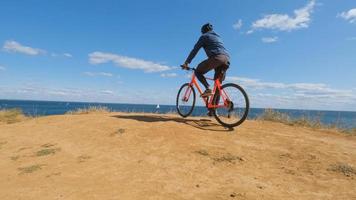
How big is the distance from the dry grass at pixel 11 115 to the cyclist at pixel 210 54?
9.25 meters

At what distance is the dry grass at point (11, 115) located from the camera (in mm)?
13695

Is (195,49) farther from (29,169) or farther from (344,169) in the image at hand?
(29,169)

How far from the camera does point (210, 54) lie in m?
7.84

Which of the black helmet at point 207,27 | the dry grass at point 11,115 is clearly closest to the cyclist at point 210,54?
the black helmet at point 207,27

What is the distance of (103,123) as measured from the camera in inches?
328

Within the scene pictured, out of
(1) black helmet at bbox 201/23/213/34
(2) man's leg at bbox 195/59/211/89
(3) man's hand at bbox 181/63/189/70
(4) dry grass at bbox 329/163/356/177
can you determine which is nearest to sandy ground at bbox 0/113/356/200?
(4) dry grass at bbox 329/163/356/177

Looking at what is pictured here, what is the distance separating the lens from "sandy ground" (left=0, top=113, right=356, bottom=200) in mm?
4480

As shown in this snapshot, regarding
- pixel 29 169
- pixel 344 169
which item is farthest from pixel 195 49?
pixel 29 169

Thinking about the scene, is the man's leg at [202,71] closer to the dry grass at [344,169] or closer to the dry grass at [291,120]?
the dry grass at [291,120]

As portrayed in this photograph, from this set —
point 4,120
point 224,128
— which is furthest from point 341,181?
point 4,120

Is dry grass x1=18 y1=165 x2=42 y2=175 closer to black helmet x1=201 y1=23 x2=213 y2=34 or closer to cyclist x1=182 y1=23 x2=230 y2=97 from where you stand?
cyclist x1=182 y1=23 x2=230 y2=97

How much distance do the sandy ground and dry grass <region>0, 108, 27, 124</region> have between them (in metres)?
6.19

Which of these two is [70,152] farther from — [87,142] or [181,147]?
[181,147]

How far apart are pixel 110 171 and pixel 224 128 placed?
3432mm
